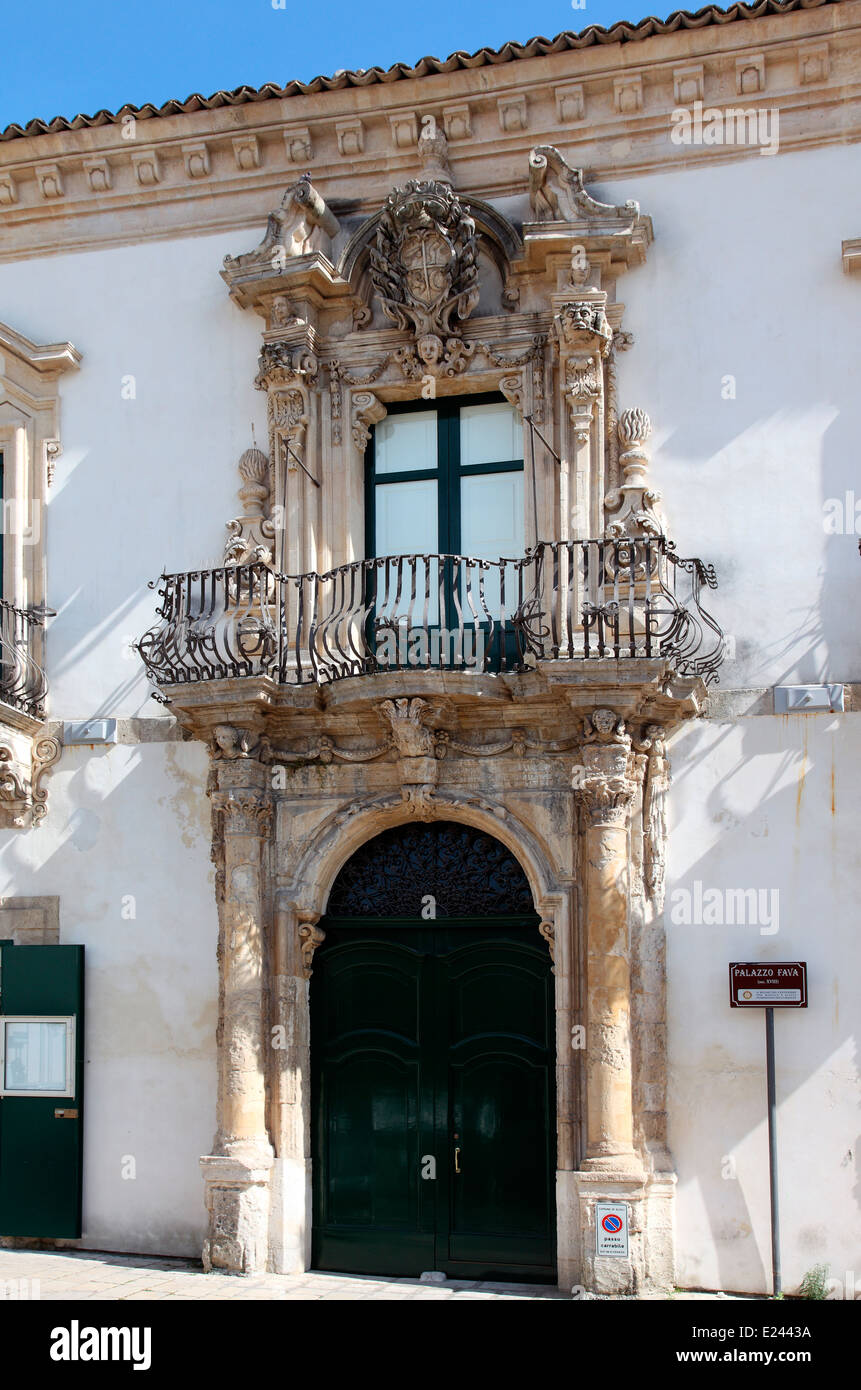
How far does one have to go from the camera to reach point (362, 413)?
10219 mm

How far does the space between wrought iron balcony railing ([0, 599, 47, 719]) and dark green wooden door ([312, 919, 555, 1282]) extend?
9.20 ft

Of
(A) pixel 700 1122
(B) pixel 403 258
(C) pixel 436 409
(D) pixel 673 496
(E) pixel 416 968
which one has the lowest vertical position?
(A) pixel 700 1122

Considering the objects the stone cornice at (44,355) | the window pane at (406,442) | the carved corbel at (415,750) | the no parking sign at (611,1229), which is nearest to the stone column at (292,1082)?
the carved corbel at (415,750)

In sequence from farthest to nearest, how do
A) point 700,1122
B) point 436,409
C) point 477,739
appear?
1. point 436,409
2. point 477,739
3. point 700,1122

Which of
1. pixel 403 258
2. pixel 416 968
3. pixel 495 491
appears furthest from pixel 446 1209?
pixel 403 258

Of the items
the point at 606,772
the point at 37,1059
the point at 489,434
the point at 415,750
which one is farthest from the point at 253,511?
the point at 37,1059

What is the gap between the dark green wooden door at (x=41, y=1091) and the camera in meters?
9.91

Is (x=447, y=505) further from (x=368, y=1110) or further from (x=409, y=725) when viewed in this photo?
(x=368, y=1110)

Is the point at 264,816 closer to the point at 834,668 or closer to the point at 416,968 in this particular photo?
the point at 416,968

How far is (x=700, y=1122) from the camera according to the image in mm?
8922

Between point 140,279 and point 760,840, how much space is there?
590 cm

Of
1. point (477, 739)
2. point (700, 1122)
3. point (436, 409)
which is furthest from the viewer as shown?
point (436, 409)

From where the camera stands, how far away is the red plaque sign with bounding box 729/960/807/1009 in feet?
28.9

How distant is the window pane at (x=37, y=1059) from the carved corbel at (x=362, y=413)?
4422 millimetres
